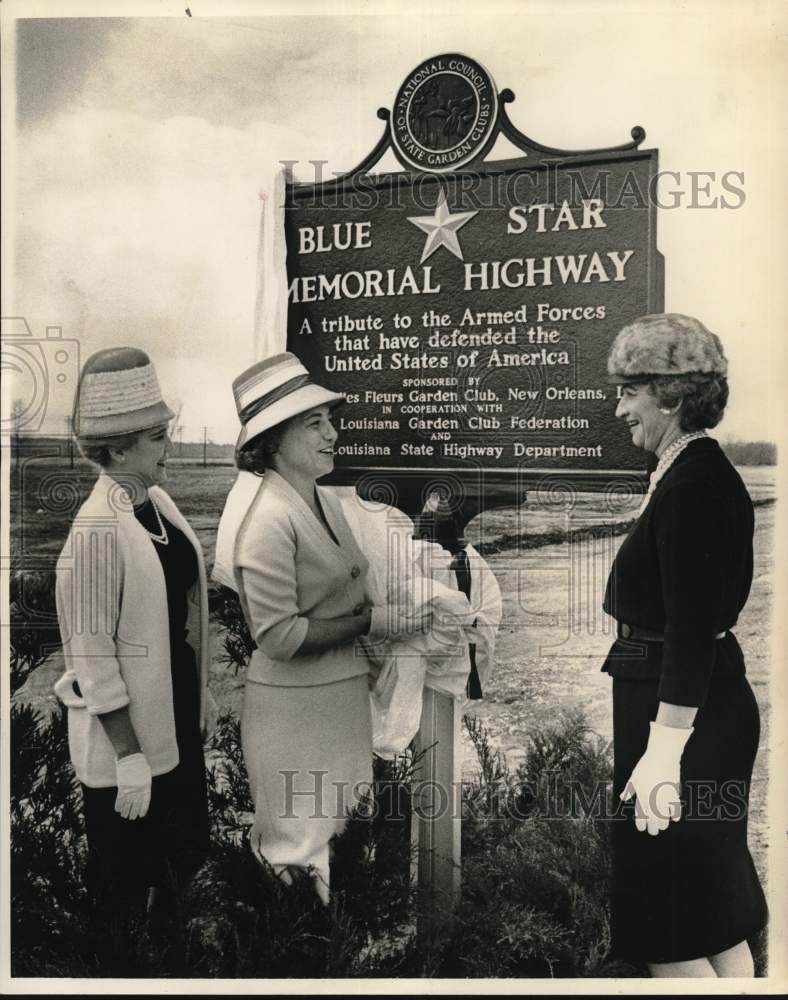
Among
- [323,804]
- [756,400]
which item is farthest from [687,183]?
[323,804]

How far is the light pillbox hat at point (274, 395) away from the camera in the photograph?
4.59m

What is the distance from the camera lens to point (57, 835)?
4785 mm

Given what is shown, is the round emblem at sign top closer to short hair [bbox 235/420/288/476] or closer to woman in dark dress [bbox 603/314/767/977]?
woman in dark dress [bbox 603/314/767/977]

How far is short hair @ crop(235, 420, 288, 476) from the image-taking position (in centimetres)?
462

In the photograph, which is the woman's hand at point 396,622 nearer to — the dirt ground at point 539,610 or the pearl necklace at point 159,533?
the dirt ground at point 539,610

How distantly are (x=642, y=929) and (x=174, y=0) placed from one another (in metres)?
4.70

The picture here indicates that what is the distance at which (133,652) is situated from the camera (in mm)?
4562

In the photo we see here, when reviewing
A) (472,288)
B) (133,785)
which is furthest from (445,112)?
(133,785)

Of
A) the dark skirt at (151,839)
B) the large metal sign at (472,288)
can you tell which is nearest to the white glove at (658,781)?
the large metal sign at (472,288)

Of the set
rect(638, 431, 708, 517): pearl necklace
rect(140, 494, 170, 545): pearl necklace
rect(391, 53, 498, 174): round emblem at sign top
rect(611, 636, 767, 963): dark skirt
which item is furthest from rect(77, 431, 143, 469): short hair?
rect(611, 636, 767, 963): dark skirt

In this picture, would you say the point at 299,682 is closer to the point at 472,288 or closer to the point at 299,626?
the point at 299,626

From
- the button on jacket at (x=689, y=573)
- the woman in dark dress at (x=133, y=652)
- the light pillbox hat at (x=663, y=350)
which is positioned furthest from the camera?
the woman in dark dress at (x=133, y=652)

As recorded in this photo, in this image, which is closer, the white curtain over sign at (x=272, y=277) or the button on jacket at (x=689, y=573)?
the button on jacket at (x=689, y=573)

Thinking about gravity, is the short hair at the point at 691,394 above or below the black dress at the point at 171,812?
above
